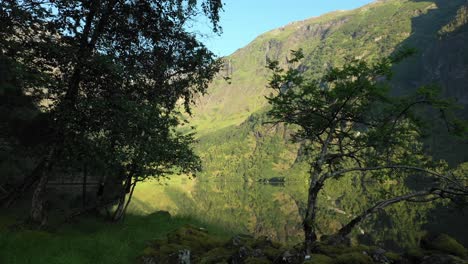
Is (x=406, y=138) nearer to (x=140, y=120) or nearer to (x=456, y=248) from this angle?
(x=456, y=248)

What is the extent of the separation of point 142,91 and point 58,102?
4.14 metres

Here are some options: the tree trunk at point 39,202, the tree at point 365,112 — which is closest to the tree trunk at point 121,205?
the tree trunk at point 39,202

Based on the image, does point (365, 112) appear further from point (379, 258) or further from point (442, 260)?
point (442, 260)

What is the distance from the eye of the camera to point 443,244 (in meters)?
16.4

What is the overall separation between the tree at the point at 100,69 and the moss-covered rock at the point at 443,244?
14.0m

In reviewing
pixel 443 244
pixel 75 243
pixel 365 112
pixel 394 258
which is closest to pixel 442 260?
pixel 394 258

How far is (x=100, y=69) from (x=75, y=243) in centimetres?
779

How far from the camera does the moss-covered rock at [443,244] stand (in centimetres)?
1549

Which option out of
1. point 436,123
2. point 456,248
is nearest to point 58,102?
point 436,123

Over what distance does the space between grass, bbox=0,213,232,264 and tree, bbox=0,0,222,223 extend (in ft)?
6.88

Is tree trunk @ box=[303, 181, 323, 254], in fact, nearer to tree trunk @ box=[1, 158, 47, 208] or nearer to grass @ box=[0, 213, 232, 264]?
grass @ box=[0, 213, 232, 264]

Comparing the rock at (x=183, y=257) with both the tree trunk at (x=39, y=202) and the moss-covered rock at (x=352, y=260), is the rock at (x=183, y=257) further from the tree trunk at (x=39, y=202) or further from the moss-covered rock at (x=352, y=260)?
the tree trunk at (x=39, y=202)

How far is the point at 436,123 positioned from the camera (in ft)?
53.4

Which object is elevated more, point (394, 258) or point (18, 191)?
point (18, 191)
